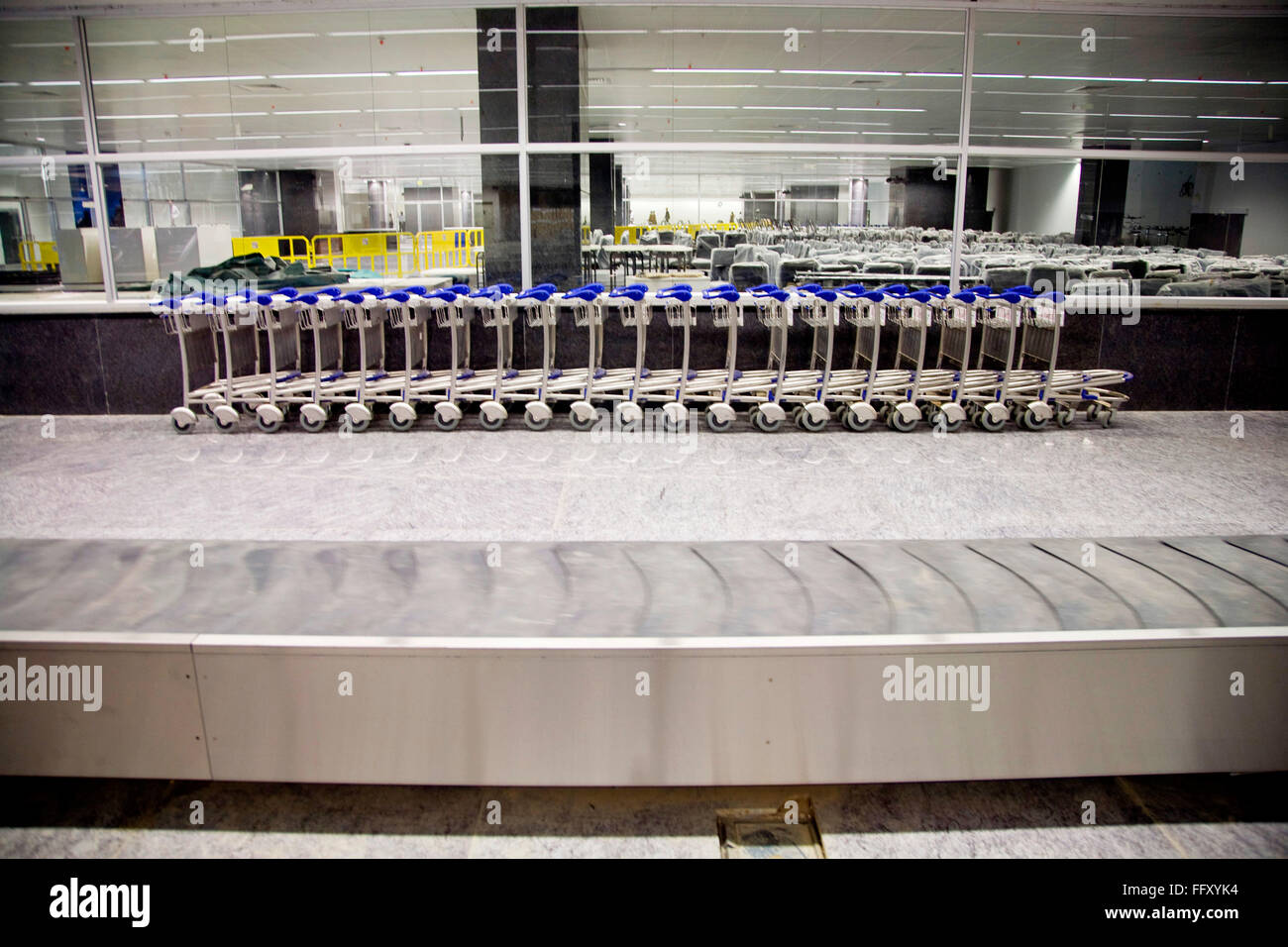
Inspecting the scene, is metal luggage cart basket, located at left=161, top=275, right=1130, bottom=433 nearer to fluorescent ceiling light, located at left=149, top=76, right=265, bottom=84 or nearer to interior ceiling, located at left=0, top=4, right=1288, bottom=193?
interior ceiling, located at left=0, top=4, right=1288, bottom=193

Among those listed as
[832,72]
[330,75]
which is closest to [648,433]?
[832,72]

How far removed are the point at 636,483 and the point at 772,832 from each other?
291cm

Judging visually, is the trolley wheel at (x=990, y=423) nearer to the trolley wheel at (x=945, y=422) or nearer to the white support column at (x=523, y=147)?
the trolley wheel at (x=945, y=422)

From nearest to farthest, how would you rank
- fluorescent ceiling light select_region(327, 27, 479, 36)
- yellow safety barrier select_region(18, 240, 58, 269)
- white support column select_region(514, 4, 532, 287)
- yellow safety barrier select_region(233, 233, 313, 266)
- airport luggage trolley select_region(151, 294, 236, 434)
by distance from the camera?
1. airport luggage trolley select_region(151, 294, 236, 434)
2. white support column select_region(514, 4, 532, 287)
3. fluorescent ceiling light select_region(327, 27, 479, 36)
4. yellow safety barrier select_region(233, 233, 313, 266)
5. yellow safety barrier select_region(18, 240, 58, 269)

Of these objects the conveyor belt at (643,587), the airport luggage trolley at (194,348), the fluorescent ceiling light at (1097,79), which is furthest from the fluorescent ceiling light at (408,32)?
the conveyor belt at (643,587)

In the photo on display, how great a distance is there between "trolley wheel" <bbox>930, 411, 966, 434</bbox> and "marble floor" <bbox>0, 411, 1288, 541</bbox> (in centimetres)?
9

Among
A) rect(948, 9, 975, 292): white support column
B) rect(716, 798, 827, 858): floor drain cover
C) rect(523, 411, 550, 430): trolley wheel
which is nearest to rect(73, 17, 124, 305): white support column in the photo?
rect(523, 411, 550, 430): trolley wheel

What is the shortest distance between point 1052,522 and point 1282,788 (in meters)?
2.08

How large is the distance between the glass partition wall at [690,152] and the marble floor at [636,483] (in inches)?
73.2

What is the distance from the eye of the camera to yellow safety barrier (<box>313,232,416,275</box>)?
755 centimetres

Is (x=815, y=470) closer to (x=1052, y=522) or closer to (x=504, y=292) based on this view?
(x=1052, y=522)

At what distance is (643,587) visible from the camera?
2146 mm
